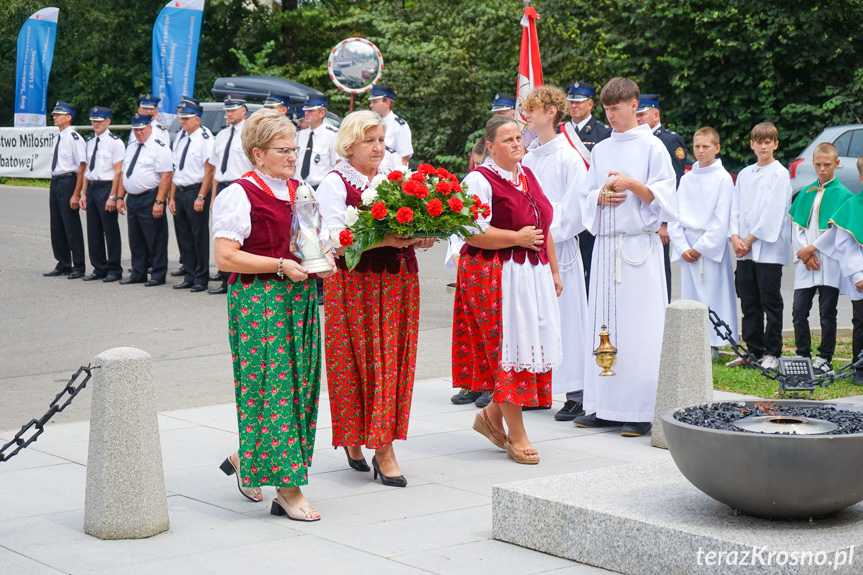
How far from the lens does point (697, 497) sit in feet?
16.5

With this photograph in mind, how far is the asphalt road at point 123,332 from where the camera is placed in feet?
28.8

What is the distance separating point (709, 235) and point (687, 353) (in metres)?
3.45

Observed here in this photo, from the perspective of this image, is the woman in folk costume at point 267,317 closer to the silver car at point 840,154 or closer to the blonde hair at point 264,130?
the blonde hair at point 264,130

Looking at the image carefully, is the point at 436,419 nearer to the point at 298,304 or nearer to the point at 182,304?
the point at 298,304

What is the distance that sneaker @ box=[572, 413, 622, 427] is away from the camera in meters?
7.61

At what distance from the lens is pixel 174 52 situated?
25281 mm

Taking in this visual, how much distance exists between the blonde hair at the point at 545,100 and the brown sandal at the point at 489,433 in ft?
7.06

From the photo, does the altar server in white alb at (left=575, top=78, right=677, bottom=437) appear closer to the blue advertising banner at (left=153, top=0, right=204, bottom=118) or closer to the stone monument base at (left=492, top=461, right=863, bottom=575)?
the stone monument base at (left=492, top=461, right=863, bottom=575)

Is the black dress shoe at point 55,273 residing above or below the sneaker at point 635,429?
above

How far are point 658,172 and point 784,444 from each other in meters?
3.21

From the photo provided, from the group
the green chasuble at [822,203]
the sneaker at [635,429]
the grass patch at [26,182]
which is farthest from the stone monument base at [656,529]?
the grass patch at [26,182]

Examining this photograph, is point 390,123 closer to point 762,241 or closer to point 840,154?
point 762,241

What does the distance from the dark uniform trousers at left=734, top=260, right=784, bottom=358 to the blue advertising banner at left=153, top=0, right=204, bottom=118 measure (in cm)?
1778

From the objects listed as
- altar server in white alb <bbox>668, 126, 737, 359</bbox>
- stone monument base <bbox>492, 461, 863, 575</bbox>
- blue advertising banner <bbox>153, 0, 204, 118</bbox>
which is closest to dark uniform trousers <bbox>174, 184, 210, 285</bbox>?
altar server in white alb <bbox>668, 126, 737, 359</bbox>
